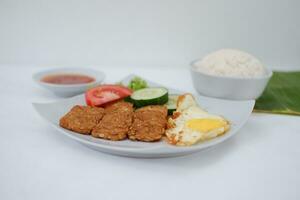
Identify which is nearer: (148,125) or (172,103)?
(148,125)

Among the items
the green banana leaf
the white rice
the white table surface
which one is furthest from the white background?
the white table surface

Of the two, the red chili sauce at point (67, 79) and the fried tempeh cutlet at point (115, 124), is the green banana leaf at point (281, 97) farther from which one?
the red chili sauce at point (67, 79)

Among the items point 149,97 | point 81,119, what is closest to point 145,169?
point 81,119

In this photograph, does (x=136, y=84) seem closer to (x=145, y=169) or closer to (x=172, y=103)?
(x=172, y=103)

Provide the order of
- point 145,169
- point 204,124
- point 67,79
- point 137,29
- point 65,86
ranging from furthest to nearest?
1. point 137,29
2. point 67,79
3. point 65,86
4. point 204,124
5. point 145,169

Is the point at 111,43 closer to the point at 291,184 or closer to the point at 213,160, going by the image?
the point at 213,160

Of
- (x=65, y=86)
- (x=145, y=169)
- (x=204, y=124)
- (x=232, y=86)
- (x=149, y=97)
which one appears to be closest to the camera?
(x=145, y=169)

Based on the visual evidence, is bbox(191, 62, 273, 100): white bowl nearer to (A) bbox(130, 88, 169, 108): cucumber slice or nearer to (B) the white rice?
(B) the white rice

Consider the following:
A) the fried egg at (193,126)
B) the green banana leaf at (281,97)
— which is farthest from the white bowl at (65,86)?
the green banana leaf at (281,97)

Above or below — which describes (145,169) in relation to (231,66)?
below
